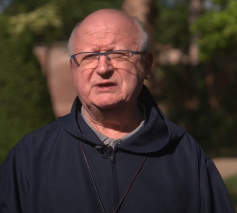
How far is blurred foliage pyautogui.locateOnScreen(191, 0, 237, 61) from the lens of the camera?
25.3 feet

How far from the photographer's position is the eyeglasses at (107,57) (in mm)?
2473

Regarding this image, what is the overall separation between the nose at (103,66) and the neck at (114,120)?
7.0 inches

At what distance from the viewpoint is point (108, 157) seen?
2.51 m

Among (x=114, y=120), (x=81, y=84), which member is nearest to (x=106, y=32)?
(x=81, y=84)

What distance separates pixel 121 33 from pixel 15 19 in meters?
13.0

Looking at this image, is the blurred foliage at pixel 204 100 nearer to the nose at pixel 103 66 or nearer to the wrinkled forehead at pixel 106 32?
the wrinkled forehead at pixel 106 32

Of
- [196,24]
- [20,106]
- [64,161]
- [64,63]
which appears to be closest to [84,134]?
[64,161]

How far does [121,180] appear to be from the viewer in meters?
2.48

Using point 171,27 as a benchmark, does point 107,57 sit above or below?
below

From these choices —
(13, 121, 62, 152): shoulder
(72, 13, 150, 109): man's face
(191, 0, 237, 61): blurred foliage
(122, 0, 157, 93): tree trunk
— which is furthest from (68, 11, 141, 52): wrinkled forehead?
(122, 0, 157, 93): tree trunk

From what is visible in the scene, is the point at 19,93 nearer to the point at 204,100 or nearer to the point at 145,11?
the point at 145,11

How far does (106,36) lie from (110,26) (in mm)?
59

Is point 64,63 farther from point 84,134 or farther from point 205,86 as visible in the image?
point 84,134

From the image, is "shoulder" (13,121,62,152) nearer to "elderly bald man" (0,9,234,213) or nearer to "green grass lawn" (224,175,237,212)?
"elderly bald man" (0,9,234,213)
